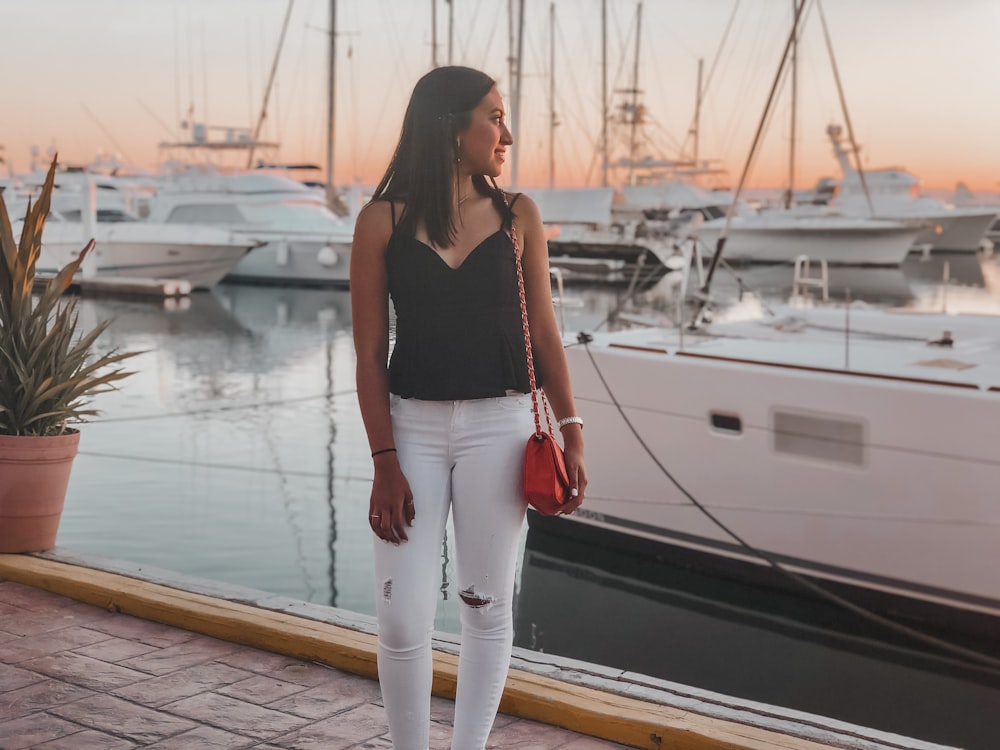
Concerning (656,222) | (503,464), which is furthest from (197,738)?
(656,222)

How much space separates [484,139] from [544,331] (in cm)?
41

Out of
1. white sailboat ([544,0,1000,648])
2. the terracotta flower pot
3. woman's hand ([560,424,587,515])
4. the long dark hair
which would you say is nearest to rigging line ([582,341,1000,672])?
white sailboat ([544,0,1000,648])

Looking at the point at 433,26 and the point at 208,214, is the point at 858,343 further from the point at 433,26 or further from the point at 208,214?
the point at 208,214

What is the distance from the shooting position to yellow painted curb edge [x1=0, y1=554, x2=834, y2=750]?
9.94 feet

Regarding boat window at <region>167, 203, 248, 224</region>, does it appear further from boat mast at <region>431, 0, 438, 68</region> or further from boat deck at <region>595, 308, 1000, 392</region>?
boat deck at <region>595, 308, 1000, 392</region>

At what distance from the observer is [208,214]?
129ft

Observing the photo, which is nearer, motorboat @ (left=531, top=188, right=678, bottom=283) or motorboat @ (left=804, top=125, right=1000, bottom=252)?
motorboat @ (left=531, top=188, right=678, bottom=283)

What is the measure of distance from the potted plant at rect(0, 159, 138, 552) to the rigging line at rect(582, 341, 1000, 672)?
11.9ft

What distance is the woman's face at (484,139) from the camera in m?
2.40

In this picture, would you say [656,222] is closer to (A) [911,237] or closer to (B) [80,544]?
(A) [911,237]

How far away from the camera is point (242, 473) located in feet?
34.4

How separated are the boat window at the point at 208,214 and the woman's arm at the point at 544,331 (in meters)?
37.3

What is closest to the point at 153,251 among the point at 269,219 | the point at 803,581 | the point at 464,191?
the point at 269,219

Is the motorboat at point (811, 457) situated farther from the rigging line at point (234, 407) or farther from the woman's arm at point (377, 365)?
the rigging line at point (234, 407)
